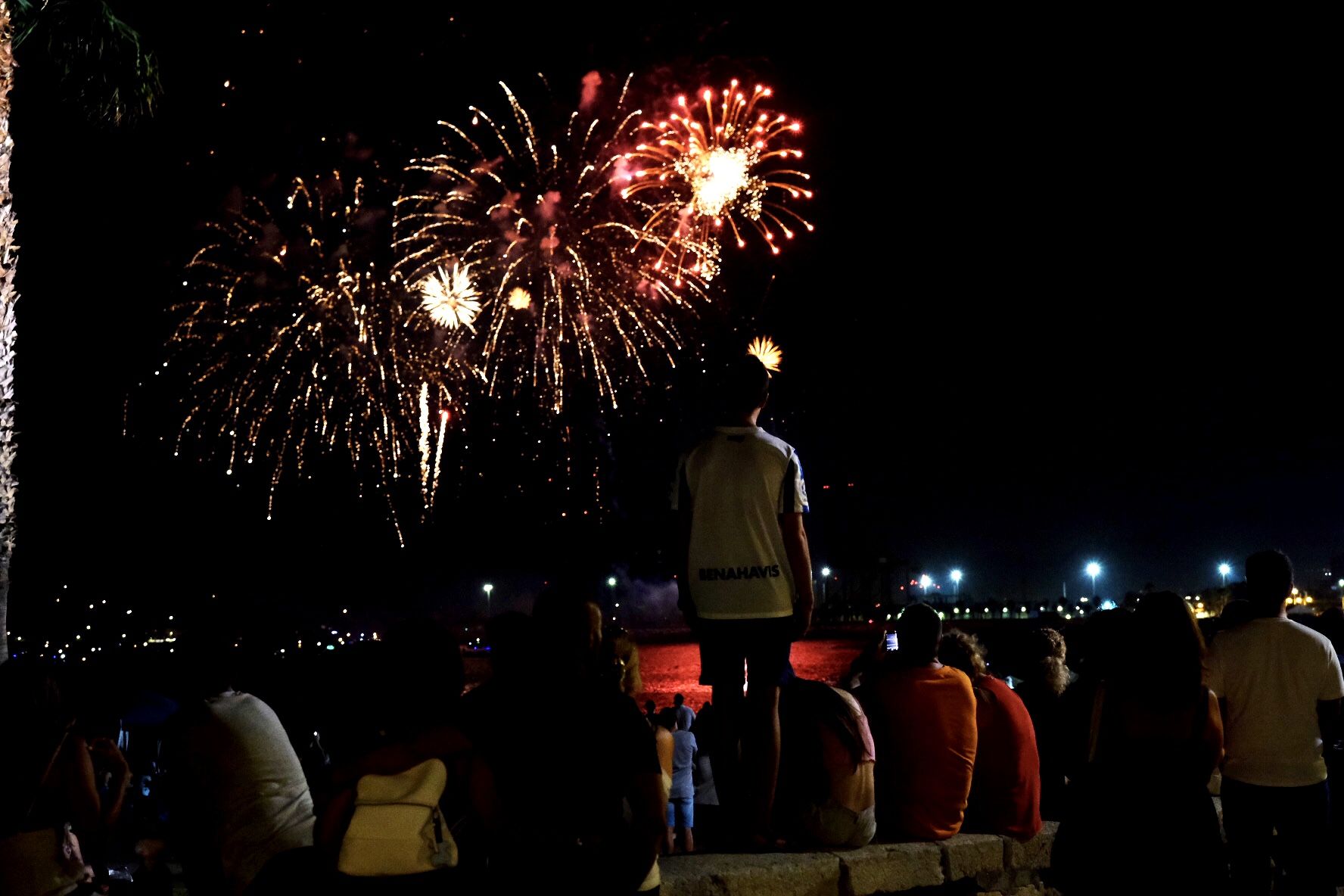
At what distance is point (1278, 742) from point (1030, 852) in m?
1.29

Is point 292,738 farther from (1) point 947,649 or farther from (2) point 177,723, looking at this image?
(1) point 947,649

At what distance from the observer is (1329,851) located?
4.64 metres

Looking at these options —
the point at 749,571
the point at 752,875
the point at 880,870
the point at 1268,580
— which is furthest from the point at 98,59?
the point at 1268,580

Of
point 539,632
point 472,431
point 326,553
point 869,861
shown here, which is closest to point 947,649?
point 869,861

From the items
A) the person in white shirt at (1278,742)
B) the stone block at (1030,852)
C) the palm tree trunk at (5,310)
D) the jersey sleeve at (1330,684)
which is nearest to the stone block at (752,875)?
the stone block at (1030,852)

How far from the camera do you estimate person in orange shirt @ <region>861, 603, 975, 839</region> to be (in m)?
4.96

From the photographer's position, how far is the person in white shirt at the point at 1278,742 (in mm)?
4609

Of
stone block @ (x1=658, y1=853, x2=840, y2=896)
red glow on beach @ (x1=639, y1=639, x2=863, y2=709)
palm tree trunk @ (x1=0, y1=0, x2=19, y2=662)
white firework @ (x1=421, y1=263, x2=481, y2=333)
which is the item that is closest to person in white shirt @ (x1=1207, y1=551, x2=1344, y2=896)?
stone block @ (x1=658, y1=853, x2=840, y2=896)

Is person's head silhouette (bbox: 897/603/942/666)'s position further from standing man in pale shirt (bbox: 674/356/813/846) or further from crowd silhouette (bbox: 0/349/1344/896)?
standing man in pale shirt (bbox: 674/356/813/846)

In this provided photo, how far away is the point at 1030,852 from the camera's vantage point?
514cm

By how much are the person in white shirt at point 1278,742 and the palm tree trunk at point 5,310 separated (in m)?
9.60

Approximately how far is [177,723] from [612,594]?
8874 centimetres

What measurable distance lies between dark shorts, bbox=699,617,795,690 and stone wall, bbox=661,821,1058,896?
2.49 ft

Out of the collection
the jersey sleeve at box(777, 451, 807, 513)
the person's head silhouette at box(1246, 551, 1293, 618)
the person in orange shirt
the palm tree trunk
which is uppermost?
the palm tree trunk
